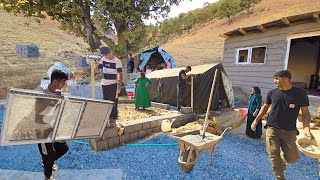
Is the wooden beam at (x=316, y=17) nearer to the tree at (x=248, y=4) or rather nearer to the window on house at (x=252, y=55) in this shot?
the window on house at (x=252, y=55)

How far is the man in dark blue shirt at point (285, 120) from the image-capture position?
3.07 meters

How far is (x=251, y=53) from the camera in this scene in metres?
9.99

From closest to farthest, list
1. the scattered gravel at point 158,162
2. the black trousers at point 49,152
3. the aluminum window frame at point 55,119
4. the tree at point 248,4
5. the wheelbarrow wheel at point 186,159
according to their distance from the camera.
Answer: the aluminum window frame at point 55,119
the black trousers at point 49,152
the wheelbarrow wheel at point 186,159
the scattered gravel at point 158,162
the tree at point 248,4

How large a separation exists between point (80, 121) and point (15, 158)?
2395mm

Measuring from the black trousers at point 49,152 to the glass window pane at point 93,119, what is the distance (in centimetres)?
36

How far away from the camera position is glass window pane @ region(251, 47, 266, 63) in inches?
385

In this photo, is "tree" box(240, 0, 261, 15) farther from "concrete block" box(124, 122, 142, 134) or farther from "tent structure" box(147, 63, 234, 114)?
"concrete block" box(124, 122, 142, 134)

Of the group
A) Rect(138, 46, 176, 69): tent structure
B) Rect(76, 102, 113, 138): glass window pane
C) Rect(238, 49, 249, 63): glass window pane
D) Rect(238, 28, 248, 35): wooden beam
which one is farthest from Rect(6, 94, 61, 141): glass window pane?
Rect(138, 46, 176, 69): tent structure

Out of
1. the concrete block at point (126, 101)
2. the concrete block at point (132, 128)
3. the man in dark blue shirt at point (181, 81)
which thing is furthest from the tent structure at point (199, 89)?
the concrete block at point (132, 128)

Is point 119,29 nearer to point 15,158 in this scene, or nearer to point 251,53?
point 251,53

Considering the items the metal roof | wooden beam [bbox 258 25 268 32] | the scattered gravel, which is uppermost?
the metal roof

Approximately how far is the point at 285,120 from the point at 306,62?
1188cm

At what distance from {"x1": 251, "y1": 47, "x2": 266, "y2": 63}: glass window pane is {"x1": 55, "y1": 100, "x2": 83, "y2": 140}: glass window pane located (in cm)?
942

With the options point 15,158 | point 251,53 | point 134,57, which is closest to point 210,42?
point 134,57
